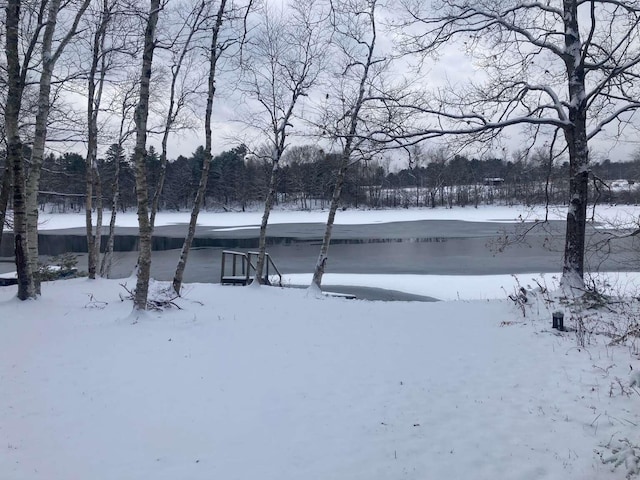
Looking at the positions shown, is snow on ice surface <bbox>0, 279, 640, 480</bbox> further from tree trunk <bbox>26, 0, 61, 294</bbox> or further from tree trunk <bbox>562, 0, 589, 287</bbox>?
tree trunk <bbox>26, 0, 61, 294</bbox>

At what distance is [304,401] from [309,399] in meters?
0.06

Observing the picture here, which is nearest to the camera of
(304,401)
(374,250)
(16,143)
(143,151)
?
(304,401)

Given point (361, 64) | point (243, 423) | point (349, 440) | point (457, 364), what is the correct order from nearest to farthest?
1. point (349, 440)
2. point (243, 423)
3. point (457, 364)
4. point (361, 64)

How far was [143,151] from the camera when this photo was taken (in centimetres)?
770

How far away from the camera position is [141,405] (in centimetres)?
431

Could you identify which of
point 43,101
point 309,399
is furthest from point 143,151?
point 309,399

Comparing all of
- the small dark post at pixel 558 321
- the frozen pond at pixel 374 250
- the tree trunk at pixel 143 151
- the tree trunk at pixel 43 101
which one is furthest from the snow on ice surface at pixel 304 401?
the frozen pond at pixel 374 250

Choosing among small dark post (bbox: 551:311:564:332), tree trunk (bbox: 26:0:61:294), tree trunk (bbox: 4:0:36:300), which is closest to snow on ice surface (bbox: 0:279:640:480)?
small dark post (bbox: 551:311:564:332)

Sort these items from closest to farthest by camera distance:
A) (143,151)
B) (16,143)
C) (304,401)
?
(304,401), (143,151), (16,143)

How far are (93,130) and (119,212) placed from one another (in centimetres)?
5545

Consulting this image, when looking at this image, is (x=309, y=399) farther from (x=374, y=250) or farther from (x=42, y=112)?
(x=374, y=250)

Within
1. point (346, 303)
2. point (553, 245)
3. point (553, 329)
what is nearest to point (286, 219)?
point (553, 245)

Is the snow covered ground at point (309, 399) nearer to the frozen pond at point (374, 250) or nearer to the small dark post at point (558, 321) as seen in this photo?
the small dark post at point (558, 321)

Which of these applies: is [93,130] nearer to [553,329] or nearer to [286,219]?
[553,329]
